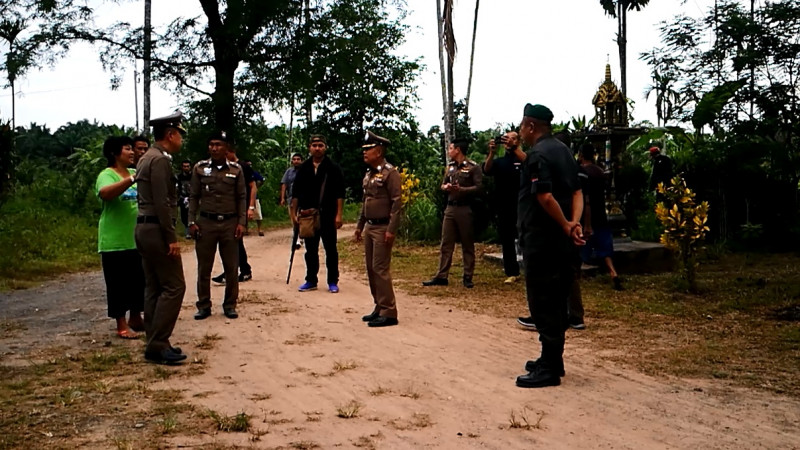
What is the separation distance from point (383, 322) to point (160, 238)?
2408mm

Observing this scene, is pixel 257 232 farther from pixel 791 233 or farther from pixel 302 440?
pixel 302 440

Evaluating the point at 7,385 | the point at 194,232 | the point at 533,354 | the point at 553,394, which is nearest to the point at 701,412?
the point at 553,394

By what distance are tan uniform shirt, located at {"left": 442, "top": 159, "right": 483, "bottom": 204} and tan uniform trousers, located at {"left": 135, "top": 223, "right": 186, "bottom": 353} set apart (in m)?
4.54

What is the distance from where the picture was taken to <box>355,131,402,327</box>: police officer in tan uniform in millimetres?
7586

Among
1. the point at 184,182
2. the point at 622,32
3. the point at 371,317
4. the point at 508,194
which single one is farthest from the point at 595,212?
the point at 622,32

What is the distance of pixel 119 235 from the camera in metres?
6.96

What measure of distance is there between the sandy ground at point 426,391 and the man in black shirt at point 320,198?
1481 mm

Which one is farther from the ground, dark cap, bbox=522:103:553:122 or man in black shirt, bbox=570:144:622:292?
dark cap, bbox=522:103:553:122

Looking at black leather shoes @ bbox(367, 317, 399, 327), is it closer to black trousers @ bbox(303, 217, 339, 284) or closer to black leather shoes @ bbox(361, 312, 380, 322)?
black leather shoes @ bbox(361, 312, 380, 322)

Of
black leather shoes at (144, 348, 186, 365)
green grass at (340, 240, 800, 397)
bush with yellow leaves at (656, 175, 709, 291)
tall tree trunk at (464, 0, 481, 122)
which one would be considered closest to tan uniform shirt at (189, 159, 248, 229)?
black leather shoes at (144, 348, 186, 365)

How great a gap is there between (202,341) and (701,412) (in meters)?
4.17

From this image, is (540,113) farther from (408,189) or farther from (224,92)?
(224,92)

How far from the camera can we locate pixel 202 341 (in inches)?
272

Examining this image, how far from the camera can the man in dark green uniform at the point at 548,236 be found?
17.5 feet
